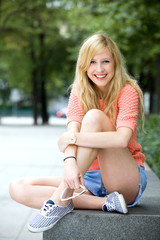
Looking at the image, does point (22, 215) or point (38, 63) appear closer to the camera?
point (22, 215)

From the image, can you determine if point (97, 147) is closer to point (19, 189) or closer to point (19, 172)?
point (19, 189)

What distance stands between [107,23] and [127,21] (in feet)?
3.00

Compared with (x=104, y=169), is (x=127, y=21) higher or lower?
higher

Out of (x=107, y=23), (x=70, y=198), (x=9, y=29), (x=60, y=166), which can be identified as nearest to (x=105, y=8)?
(x=107, y=23)

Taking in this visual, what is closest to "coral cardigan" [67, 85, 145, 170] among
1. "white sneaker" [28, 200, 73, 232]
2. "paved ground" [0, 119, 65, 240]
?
"white sneaker" [28, 200, 73, 232]

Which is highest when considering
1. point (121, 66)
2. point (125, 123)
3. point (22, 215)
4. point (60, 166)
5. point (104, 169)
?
point (121, 66)

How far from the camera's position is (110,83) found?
280 cm

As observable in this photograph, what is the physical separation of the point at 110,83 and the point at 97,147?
2.06ft

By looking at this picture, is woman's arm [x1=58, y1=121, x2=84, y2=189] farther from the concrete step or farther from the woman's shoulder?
the woman's shoulder

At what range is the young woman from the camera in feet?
Result: 7.90

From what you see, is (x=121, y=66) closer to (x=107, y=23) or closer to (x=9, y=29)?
(x=107, y=23)

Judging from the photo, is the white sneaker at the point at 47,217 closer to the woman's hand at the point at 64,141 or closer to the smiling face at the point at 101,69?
the woman's hand at the point at 64,141

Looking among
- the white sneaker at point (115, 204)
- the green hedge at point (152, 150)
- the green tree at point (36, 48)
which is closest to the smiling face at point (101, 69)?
the white sneaker at point (115, 204)

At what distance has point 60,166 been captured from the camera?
673 centimetres
